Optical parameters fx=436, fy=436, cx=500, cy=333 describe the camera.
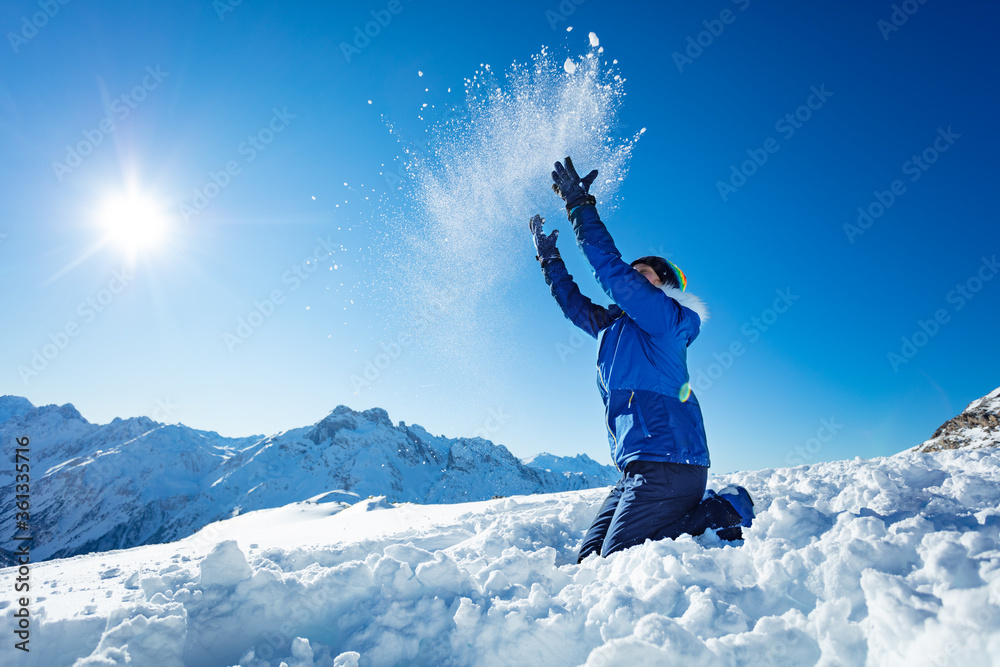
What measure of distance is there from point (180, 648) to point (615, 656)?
208 centimetres

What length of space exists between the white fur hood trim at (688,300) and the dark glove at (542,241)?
2.00 m

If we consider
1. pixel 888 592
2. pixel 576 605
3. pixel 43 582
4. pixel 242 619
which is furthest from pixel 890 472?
pixel 43 582

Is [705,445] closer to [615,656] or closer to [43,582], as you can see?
[615,656]

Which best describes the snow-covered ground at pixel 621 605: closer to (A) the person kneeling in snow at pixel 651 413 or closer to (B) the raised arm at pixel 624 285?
(A) the person kneeling in snow at pixel 651 413

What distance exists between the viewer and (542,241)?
223 inches

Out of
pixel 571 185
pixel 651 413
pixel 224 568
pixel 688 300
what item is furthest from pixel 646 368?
pixel 224 568

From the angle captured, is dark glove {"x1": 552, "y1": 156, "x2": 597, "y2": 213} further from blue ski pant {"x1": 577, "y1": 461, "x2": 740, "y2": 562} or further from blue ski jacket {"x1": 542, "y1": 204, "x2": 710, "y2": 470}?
blue ski pant {"x1": 577, "y1": 461, "x2": 740, "y2": 562}

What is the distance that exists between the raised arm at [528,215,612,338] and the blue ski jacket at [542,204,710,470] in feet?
2.57

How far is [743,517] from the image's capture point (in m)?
3.11

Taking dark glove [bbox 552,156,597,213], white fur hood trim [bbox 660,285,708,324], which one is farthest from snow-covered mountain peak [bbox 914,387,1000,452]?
dark glove [bbox 552,156,597,213]

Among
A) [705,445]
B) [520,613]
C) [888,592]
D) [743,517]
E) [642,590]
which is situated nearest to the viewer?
[888,592]

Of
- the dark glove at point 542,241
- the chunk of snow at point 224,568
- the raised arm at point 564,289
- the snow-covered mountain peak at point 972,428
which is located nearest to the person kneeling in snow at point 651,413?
the raised arm at point 564,289

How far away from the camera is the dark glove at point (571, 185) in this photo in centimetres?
436

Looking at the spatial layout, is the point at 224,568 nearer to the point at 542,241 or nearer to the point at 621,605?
the point at 621,605
